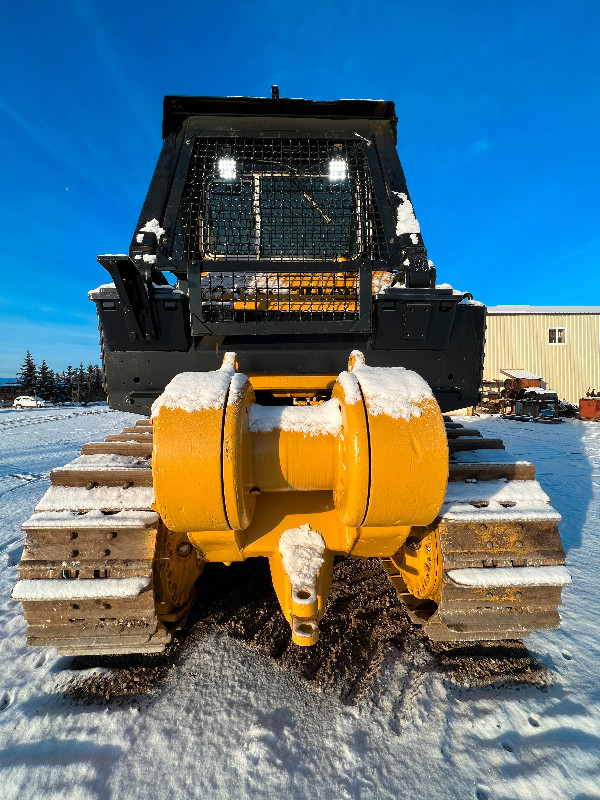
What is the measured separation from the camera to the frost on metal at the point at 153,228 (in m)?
2.46

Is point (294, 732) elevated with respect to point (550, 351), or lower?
lower

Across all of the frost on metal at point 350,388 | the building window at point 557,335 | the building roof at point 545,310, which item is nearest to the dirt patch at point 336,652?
the frost on metal at point 350,388

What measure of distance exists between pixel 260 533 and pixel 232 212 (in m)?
2.40

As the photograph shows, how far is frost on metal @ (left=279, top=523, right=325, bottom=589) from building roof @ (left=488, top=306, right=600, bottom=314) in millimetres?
26271

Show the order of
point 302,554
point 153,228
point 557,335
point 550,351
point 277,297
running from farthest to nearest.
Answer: point 557,335, point 550,351, point 153,228, point 277,297, point 302,554

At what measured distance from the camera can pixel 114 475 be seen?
1.89 metres

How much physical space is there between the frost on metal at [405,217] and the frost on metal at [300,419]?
1.53 meters

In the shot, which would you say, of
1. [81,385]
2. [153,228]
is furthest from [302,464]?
[81,385]

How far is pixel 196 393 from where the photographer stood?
57.7 inches

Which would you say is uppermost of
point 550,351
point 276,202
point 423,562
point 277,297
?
point 550,351

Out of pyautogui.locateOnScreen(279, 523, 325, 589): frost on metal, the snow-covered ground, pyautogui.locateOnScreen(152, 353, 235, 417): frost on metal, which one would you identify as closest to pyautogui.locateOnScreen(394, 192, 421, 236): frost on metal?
pyautogui.locateOnScreen(152, 353, 235, 417): frost on metal

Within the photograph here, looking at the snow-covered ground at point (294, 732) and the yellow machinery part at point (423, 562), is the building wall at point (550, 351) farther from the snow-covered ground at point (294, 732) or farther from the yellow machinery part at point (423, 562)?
the snow-covered ground at point (294, 732)

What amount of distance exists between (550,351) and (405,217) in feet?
86.6

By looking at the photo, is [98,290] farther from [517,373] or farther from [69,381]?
[69,381]
